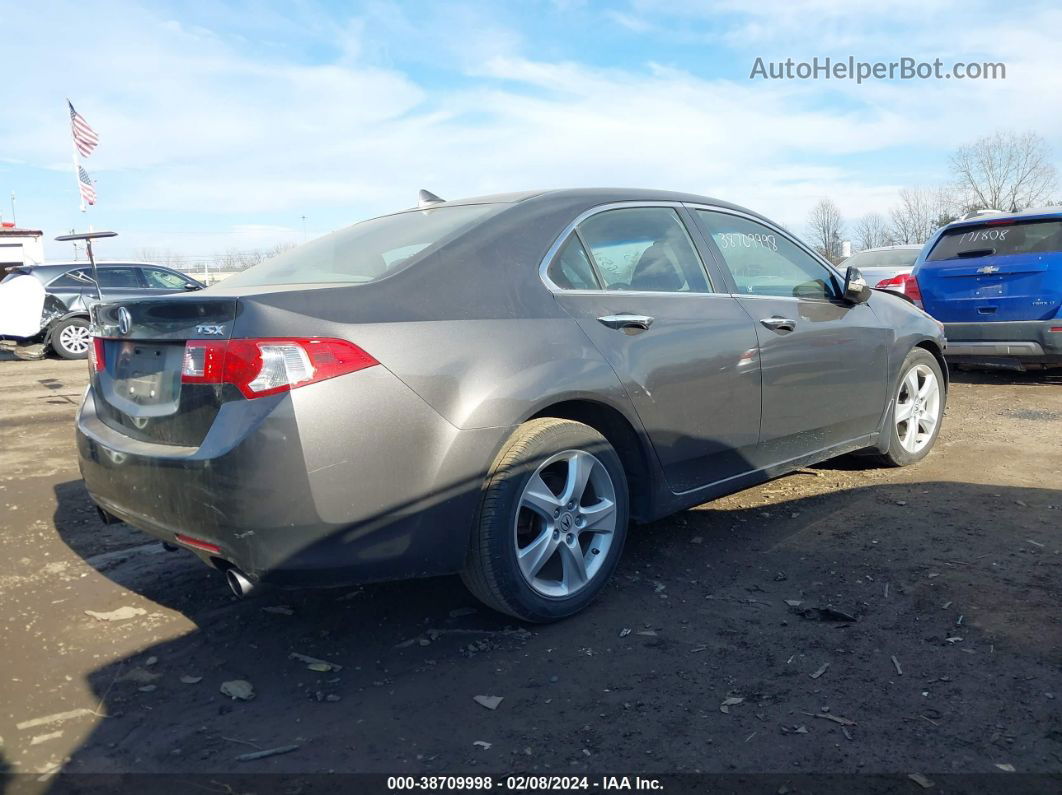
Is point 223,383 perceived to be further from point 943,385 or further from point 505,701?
point 943,385

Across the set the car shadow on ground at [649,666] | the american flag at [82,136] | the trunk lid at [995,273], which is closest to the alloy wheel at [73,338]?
the american flag at [82,136]

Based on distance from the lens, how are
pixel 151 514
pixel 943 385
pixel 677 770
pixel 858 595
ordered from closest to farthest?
pixel 677 770, pixel 151 514, pixel 858 595, pixel 943 385

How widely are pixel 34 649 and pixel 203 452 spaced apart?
Answer: 1208 mm

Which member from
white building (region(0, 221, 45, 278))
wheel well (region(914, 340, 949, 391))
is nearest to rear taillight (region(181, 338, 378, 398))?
wheel well (region(914, 340, 949, 391))

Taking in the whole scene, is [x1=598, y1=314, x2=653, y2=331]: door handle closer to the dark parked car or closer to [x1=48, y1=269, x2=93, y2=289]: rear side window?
the dark parked car

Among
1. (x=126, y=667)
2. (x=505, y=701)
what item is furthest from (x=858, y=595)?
(x=126, y=667)

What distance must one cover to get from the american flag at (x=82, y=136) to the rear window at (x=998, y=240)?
739 inches

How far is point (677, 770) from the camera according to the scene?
7.60 feet

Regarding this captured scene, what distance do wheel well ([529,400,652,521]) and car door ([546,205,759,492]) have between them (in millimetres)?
75

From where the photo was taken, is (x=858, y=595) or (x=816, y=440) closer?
(x=858, y=595)

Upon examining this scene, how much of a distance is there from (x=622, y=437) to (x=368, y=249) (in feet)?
4.32

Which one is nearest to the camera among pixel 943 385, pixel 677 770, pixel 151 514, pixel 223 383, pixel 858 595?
pixel 677 770

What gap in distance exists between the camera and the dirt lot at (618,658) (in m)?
2.44

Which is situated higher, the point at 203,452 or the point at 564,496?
the point at 203,452
